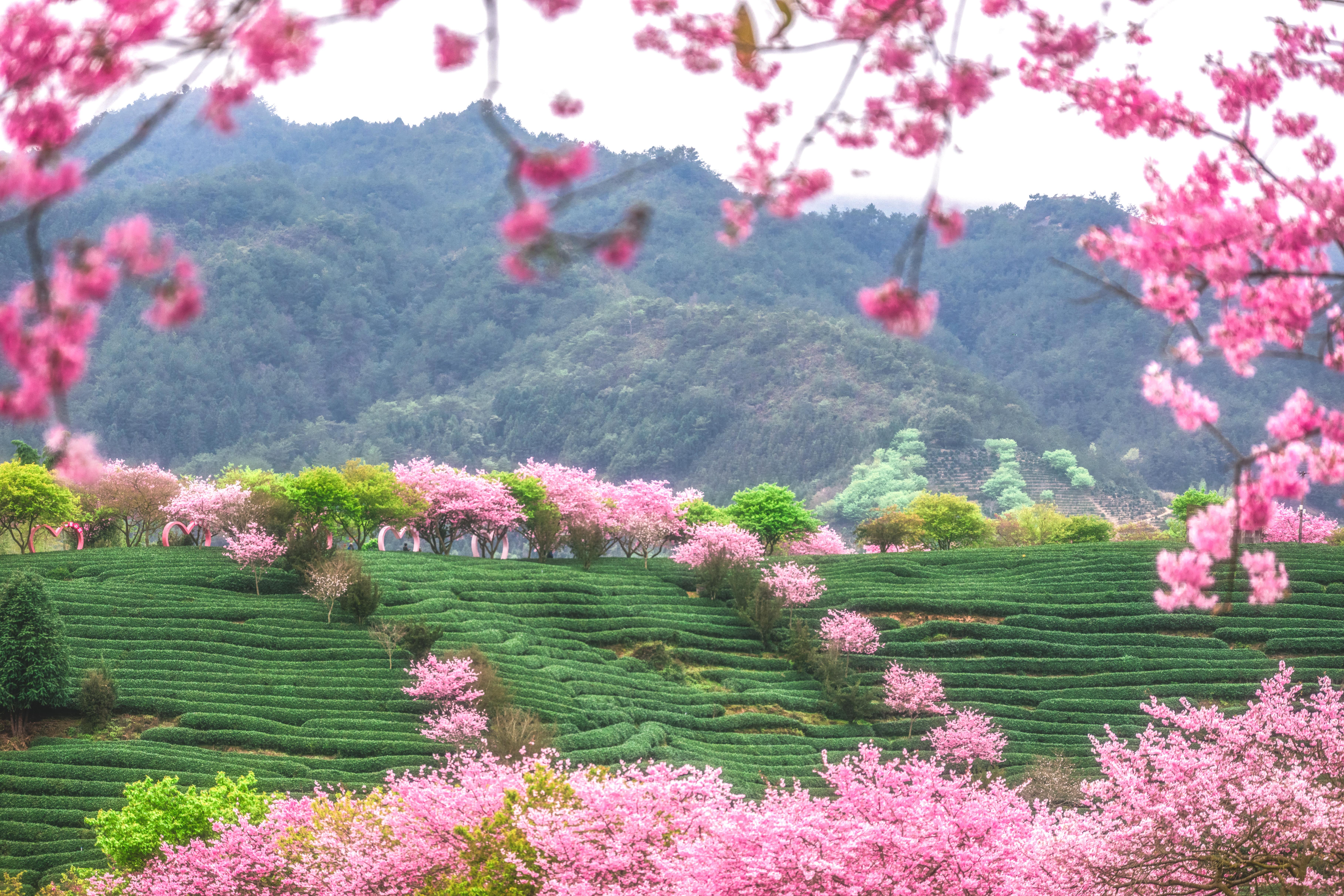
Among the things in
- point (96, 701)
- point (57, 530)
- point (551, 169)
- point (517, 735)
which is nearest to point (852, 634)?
point (517, 735)

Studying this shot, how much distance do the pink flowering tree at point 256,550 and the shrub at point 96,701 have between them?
944 cm

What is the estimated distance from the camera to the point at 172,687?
25625 millimetres

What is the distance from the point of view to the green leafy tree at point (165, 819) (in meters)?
14.1

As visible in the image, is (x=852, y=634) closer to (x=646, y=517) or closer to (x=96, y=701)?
(x=646, y=517)

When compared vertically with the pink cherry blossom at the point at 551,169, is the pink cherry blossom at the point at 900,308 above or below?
below

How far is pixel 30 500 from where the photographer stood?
39.1 meters

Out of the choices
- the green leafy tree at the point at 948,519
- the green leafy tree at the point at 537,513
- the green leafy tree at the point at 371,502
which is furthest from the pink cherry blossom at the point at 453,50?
the green leafy tree at the point at 948,519

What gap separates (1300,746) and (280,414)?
123 meters

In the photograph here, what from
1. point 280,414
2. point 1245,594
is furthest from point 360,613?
point 280,414

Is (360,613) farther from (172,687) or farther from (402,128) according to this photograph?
(402,128)

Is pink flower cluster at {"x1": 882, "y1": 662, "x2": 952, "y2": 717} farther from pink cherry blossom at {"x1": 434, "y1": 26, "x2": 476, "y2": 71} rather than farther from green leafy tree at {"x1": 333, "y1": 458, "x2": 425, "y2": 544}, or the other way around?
pink cherry blossom at {"x1": 434, "y1": 26, "x2": 476, "y2": 71}

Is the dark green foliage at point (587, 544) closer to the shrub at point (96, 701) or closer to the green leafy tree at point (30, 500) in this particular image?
the green leafy tree at point (30, 500)

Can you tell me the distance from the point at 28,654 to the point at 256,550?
1002cm

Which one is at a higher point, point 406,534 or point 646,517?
point 646,517
